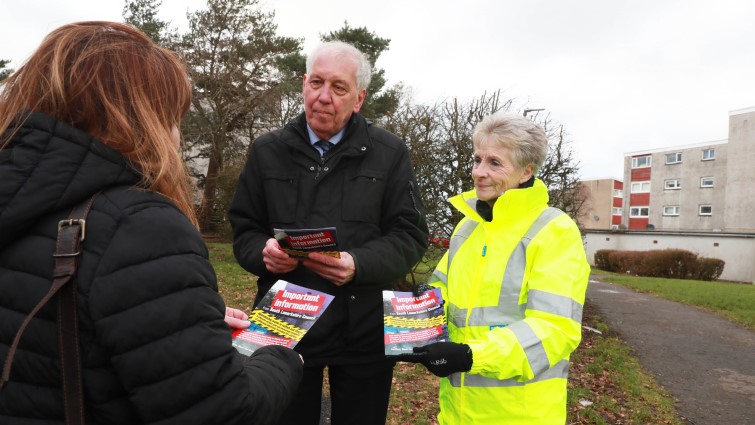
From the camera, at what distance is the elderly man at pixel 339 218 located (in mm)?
2379

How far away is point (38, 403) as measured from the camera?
46.4 inches

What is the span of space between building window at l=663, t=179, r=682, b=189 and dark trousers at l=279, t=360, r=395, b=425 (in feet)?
171

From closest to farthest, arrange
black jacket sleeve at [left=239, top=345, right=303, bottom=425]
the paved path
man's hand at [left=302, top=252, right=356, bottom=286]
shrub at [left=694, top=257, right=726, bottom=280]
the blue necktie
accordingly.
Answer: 1. black jacket sleeve at [left=239, top=345, right=303, bottom=425]
2. man's hand at [left=302, top=252, right=356, bottom=286]
3. the blue necktie
4. the paved path
5. shrub at [left=694, top=257, right=726, bottom=280]

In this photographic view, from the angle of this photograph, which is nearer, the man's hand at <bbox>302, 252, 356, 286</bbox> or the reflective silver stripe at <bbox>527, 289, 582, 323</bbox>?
the reflective silver stripe at <bbox>527, 289, 582, 323</bbox>

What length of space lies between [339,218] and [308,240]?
48 centimetres

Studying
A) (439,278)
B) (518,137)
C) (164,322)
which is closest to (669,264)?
(439,278)

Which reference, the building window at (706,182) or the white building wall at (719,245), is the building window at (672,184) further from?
the white building wall at (719,245)

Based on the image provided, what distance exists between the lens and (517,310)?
7.13ft

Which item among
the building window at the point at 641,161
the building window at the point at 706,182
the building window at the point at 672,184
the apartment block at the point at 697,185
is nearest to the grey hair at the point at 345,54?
the apartment block at the point at 697,185

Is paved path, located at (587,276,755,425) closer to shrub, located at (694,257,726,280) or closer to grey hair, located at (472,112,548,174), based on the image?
→ grey hair, located at (472,112,548,174)

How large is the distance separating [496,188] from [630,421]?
432cm

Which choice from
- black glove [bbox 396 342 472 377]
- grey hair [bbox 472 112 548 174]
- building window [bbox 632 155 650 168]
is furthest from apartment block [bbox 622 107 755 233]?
black glove [bbox 396 342 472 377]

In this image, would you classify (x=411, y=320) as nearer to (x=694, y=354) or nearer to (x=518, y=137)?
(x=518, y=137)

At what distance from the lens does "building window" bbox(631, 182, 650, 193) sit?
50281mm
